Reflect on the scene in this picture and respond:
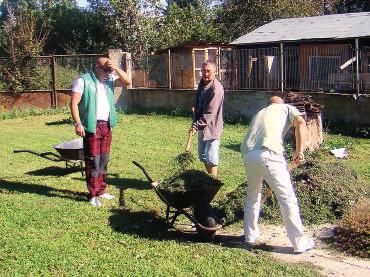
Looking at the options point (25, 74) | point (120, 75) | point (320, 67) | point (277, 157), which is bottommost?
point (277, 157)

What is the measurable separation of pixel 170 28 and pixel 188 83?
343 inches

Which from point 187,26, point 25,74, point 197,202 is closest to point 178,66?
point 25,74

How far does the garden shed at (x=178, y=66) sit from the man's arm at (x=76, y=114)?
11.8 m

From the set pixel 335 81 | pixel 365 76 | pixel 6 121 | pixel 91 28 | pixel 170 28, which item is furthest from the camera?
pixel 91 28

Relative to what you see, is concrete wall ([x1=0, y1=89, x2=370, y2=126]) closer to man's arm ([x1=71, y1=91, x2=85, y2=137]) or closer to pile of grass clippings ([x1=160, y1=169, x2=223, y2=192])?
pile of grass clippings ([x1=160, y1=169, x2=223, y2=192])

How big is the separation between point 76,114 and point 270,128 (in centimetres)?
293

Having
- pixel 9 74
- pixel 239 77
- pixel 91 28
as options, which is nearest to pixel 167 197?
pixel 239 77

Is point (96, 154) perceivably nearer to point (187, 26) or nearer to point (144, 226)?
point (144, 226)

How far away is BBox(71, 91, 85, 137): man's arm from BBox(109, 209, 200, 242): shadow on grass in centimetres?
114

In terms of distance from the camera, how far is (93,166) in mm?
7309

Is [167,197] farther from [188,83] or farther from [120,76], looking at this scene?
[188,83]

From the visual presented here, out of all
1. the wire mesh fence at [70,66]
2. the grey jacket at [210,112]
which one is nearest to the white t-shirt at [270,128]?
the grey jacket at [210,112]

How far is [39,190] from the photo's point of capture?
8.20 meters

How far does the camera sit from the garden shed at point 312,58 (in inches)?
584
